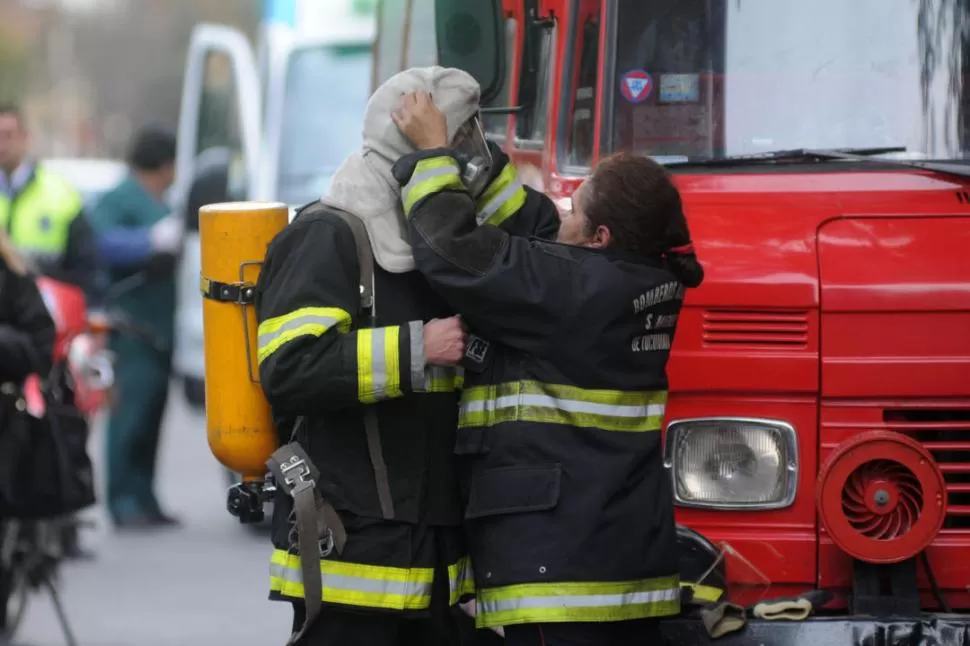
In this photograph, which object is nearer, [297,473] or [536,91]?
[297,473]

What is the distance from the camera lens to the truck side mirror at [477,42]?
5.66 metres

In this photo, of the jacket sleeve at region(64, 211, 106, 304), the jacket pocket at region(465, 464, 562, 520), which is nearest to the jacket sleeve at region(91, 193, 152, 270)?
the jacket sleeve at region(64, 211, 106, 304)

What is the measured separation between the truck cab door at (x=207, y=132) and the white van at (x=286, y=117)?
13mm

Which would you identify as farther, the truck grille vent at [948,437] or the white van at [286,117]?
the white van at [286,117]

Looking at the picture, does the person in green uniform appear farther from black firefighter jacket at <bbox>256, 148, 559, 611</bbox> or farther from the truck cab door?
black firefighter jacket at <bbox>256, 148, 559, 611</bbox>

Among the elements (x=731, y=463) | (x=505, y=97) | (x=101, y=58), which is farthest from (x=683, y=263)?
(x=101, y=58)

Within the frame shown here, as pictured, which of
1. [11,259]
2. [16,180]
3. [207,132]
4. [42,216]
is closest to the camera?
[11,259]

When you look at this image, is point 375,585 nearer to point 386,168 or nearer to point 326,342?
point 326,342

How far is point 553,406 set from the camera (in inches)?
164

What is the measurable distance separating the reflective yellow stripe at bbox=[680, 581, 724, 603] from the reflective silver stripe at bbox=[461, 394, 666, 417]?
0.55m

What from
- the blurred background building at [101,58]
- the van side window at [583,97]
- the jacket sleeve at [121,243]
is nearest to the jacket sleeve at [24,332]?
the van side window at [583,97]

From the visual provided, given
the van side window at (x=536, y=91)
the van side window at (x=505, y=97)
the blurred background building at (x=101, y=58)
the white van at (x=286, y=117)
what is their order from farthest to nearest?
the blurred background building at (x=101, y=58) < the white van at (x=286, y=117) < the van side window at (x=505, y=97) < the van side window at (x=536, y=91)

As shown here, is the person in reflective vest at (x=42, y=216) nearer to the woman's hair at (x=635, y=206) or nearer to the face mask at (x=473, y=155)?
the face mask at (x=473, y=155)

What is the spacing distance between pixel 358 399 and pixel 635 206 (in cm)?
73
